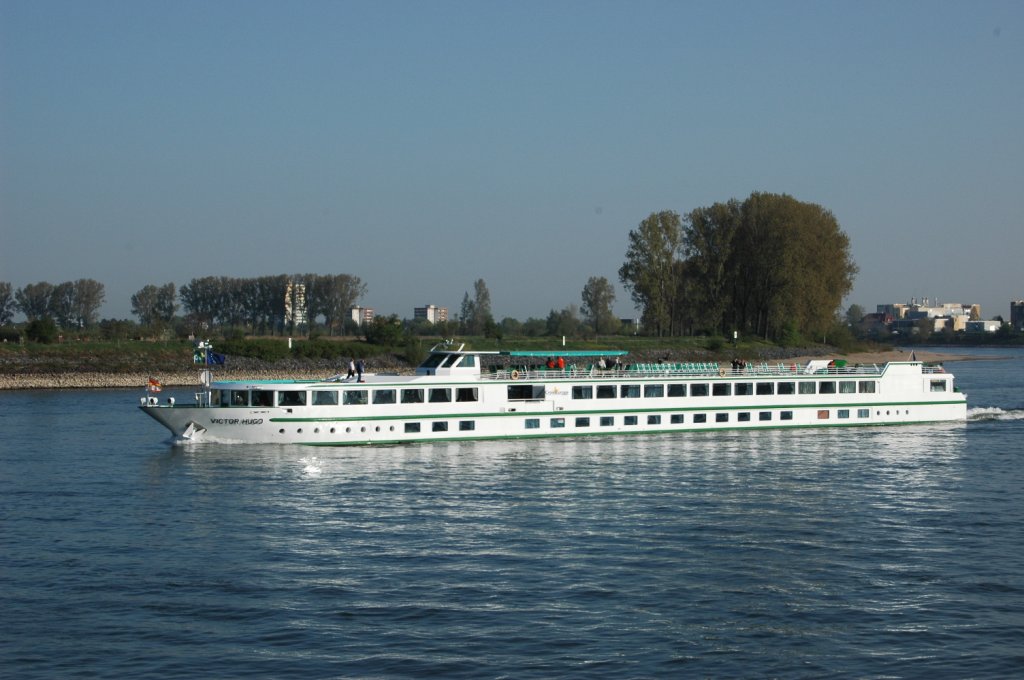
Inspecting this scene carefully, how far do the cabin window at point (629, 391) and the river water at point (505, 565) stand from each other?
749 centimetres

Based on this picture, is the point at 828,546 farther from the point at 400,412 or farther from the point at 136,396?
the point at 136,396

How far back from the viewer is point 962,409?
5884 cm

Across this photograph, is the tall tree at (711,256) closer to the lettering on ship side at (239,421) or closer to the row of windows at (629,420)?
the row of windows at (629,420)

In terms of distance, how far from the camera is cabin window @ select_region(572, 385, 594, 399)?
50.4m

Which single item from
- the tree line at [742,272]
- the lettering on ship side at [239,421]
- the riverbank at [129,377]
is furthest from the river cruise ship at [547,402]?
the tree line at [742,272]

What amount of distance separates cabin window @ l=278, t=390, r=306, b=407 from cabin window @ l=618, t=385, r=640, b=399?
50.7 ft

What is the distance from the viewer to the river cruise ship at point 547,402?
1773 inches

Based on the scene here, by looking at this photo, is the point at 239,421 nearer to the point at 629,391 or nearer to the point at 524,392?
the point at 524,392

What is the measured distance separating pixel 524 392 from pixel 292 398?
10965 millimetres

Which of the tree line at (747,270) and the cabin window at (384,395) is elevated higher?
the tree line at (747,270)

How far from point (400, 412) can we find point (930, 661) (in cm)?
3005

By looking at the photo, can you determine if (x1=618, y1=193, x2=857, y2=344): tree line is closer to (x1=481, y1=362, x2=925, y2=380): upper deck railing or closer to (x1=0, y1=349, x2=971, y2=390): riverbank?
(x1=0, y1=349, x2=971, y2=390): riverbank

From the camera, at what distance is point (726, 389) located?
5338cm

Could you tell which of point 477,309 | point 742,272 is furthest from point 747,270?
point 477,309
